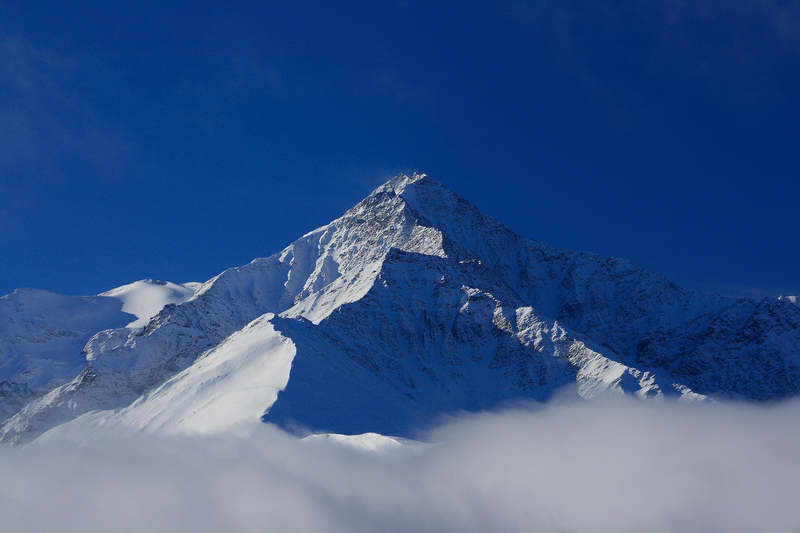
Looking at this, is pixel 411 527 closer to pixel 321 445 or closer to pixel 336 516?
pixel 336 516

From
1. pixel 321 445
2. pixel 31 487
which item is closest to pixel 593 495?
pixel 321 445

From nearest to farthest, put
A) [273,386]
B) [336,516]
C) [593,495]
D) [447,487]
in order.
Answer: [336,516], [447,487], [593,495], [273,386]

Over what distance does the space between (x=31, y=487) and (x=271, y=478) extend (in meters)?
43.0

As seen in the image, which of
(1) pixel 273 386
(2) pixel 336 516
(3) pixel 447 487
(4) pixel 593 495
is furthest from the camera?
(1) pixel 273 386

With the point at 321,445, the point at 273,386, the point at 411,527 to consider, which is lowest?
the point at 411,527

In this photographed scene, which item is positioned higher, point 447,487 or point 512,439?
point 512,439

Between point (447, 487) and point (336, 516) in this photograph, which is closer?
point (336, 516)

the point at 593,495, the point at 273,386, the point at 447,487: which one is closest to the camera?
the point at 447,487

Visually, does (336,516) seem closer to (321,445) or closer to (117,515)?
(321,445)

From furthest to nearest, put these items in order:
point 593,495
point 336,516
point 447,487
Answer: point 593,495, point 447,487, point 336,516

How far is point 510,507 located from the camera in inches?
6033

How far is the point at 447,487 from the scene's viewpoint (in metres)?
152

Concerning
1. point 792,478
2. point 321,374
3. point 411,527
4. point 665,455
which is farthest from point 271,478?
point 792,478

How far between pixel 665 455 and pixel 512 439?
28239 mm
